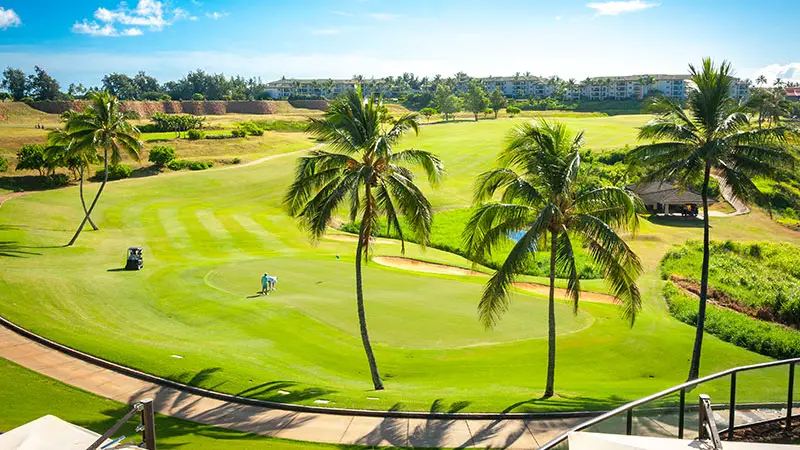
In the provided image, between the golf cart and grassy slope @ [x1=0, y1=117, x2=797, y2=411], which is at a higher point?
the golf cart

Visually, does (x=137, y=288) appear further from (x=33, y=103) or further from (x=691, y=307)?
(x=33, y=103)

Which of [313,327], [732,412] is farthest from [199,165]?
[732,412]

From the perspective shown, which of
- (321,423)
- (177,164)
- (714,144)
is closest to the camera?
(321,423)

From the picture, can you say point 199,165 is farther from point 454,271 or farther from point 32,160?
point 454,271

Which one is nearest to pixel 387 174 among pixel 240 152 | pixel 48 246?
pixel 48 246

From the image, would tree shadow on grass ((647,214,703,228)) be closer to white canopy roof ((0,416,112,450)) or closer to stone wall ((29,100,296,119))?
white canopy roof ((0,416,112,450))

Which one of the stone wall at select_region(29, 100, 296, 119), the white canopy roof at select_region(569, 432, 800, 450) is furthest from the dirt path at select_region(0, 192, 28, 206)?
the stone wall at select_region(29, 100, 296, 119)
